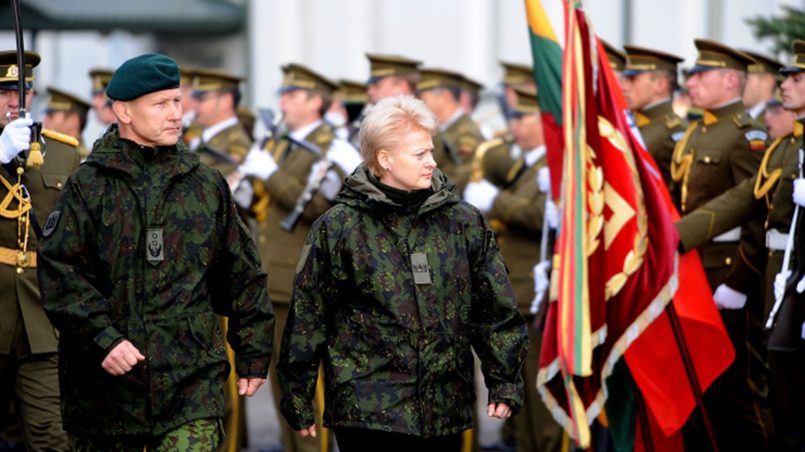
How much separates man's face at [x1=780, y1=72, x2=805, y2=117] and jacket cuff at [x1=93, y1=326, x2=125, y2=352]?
3.81m

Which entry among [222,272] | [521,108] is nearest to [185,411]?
[222,272]

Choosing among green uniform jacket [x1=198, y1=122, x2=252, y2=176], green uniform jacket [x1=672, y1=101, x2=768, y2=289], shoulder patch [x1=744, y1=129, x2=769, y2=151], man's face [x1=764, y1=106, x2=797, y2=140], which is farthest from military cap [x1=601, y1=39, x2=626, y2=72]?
green uniform jacket [x1=198, y1=122, x2=252, y2=176]

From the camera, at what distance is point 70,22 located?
810 inches

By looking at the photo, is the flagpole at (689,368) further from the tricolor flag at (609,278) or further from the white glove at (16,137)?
the white glove at (16,137)

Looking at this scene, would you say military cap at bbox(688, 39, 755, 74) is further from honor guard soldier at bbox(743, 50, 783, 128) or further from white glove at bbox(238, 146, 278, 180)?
white glove at bbox(238, 146, 278, 180)

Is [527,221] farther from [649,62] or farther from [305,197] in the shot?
[305,197]

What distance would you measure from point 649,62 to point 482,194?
3.96 feet

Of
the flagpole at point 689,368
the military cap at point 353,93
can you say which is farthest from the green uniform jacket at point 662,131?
the military cap at point 353,93

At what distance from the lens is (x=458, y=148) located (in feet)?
37.6

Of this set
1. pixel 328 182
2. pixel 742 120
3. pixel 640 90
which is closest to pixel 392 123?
pixel 742 120

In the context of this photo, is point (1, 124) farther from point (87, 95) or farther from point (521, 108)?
point (87, 95)

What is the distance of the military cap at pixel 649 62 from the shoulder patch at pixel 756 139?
0.98 m

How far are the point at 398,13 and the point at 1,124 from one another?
457 inches

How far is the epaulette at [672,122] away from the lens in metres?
10.3
